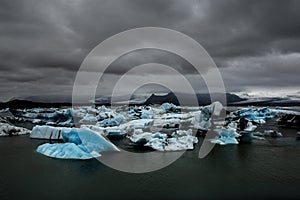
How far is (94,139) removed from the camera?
13.1m

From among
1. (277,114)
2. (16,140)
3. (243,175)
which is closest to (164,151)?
(243,175)

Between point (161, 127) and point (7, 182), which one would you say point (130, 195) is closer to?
point (7, 182)

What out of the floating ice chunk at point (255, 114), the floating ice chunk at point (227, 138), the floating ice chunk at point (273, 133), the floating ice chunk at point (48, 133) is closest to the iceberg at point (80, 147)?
the floating ice chunk at point (48, 133)

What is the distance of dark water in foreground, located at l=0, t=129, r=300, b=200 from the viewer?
26.5ft

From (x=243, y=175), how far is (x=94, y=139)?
719 centimetres

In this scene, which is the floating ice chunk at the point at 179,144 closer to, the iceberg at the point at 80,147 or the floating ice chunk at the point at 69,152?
the iceberg at the point at 80,147

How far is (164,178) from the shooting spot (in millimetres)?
9578

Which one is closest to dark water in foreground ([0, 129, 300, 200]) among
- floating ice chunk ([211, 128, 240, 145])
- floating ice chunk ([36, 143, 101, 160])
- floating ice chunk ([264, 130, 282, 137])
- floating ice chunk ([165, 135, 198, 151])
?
floating ice chunk ([36, 143, 101, 160])

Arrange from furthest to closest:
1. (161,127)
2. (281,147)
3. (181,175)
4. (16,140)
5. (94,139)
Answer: (161,127) < (16,140) < (281,147) < (94,139) < (181,175)

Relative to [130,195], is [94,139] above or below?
above

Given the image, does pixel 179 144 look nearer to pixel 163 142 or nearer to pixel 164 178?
pixel 163 142

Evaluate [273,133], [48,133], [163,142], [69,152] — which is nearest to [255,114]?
[273,133]

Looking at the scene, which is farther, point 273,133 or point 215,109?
point 215,109

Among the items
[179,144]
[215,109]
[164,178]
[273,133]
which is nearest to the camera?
[164,178]
